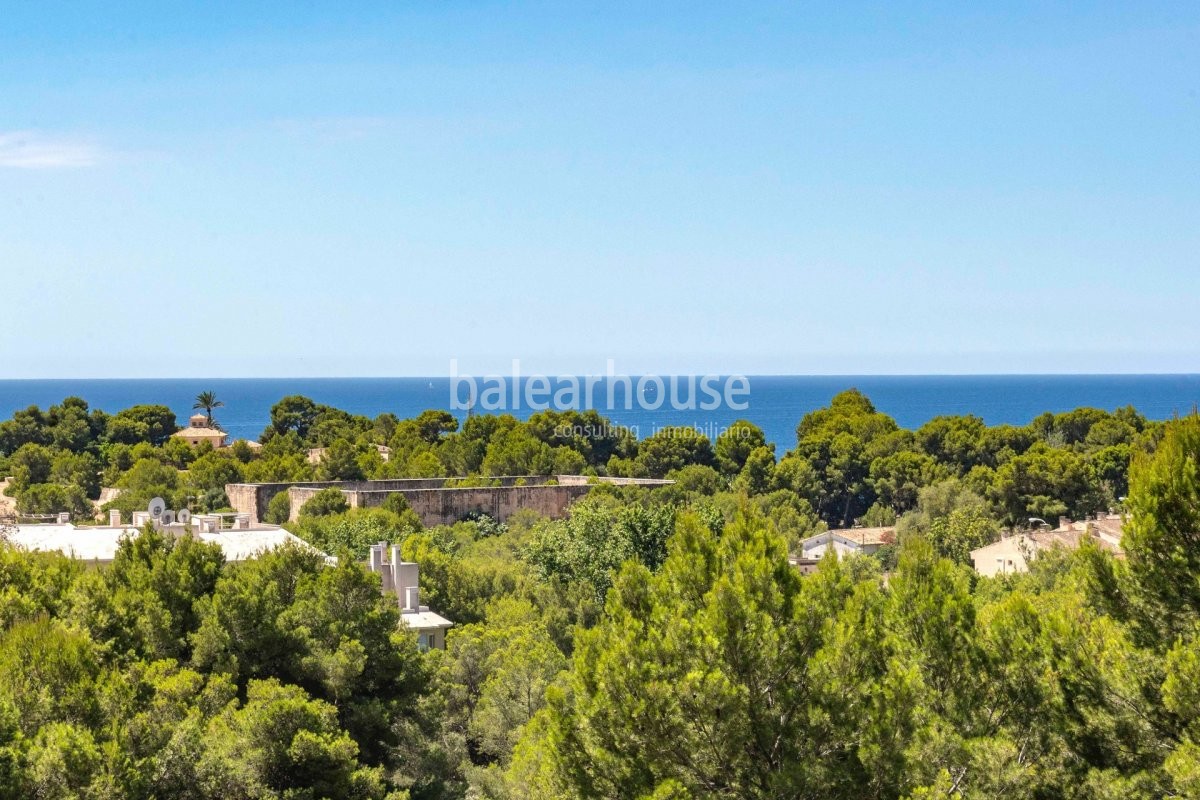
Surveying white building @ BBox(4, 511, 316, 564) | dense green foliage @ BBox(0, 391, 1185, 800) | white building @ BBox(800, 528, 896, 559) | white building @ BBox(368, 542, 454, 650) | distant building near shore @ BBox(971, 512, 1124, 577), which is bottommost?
white building @ BBox(800, 528, 896, 559)

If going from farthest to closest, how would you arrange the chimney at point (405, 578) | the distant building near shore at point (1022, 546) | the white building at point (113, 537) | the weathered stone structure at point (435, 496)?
the weathered stone structure at point (435, 496), the distant building near shore at point (1022, 546), the white building at point (113, 537), the chimney at point (405, 578)

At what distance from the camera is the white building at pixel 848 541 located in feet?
112

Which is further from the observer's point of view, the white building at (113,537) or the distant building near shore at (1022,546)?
the distant building near shore at (1022,546)

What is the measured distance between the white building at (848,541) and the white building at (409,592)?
12.7 metres

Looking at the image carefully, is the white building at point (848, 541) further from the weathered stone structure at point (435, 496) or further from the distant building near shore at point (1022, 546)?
the weathered stone structure at point (435, 496)

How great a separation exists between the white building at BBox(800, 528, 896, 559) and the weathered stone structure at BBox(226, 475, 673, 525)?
675cm

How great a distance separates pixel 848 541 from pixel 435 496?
10628mm

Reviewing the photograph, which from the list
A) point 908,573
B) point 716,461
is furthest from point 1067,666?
point 716,461

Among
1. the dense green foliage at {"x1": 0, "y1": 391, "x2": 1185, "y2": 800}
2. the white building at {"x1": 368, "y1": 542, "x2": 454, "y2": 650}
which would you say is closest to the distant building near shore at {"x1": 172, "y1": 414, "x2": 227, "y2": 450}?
the white building at {"x1": 368, "y1": 542, "x2": 454, "y2": 650}

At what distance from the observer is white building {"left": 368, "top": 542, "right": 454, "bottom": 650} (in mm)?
21109

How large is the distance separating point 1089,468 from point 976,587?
18.4m

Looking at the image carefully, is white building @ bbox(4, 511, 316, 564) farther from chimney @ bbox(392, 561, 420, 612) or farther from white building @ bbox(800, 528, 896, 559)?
white building @ bbox(800, 528, 896, 559)

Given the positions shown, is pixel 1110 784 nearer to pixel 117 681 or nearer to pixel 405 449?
pixel 117 681

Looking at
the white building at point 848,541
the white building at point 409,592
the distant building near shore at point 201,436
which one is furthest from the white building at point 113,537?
the distant building near shore at point 201,436
